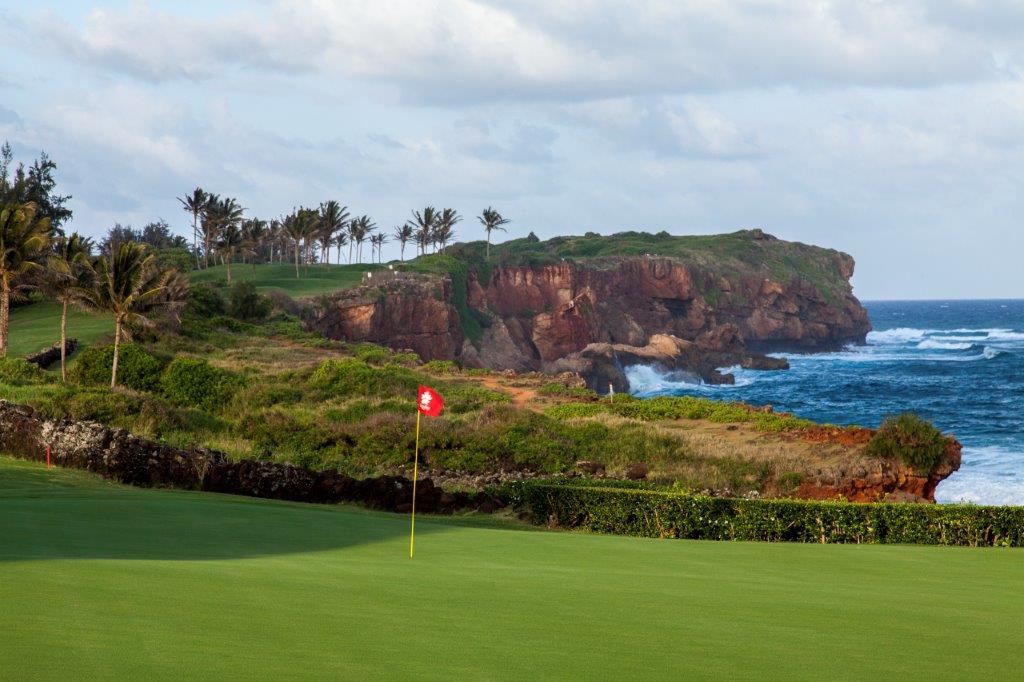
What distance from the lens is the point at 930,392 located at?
9519cm

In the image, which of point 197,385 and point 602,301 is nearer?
point 197,385

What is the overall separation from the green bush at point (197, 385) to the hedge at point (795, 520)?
27.6m

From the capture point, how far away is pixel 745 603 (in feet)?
38.6

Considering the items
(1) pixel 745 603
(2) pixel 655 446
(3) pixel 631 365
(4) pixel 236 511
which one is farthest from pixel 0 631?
(3) pixel 631 365

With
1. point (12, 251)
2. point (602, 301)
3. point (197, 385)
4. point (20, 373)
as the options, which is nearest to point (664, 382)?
point (602, 301)

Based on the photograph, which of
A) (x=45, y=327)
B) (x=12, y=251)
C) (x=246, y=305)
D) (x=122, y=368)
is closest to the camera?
(x=122, y=368)

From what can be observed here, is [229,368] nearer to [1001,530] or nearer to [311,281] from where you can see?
[1001,530]

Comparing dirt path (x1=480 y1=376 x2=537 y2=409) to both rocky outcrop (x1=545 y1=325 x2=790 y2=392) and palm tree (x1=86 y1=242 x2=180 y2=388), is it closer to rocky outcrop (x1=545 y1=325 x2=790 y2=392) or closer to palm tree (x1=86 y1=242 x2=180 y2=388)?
palm tree (x1=86 y1=242 x2=180 y2=388)

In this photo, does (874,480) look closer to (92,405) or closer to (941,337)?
(92,405)

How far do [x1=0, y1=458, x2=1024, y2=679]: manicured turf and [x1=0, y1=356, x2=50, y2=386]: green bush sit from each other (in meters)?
29.1

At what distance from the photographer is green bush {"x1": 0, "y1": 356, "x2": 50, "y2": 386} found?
44312 millimetres

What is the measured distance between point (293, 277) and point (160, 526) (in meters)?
94.3

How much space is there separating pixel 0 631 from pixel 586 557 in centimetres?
1008

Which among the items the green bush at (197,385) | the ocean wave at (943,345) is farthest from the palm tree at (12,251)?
the ocean wave at (943,345)
